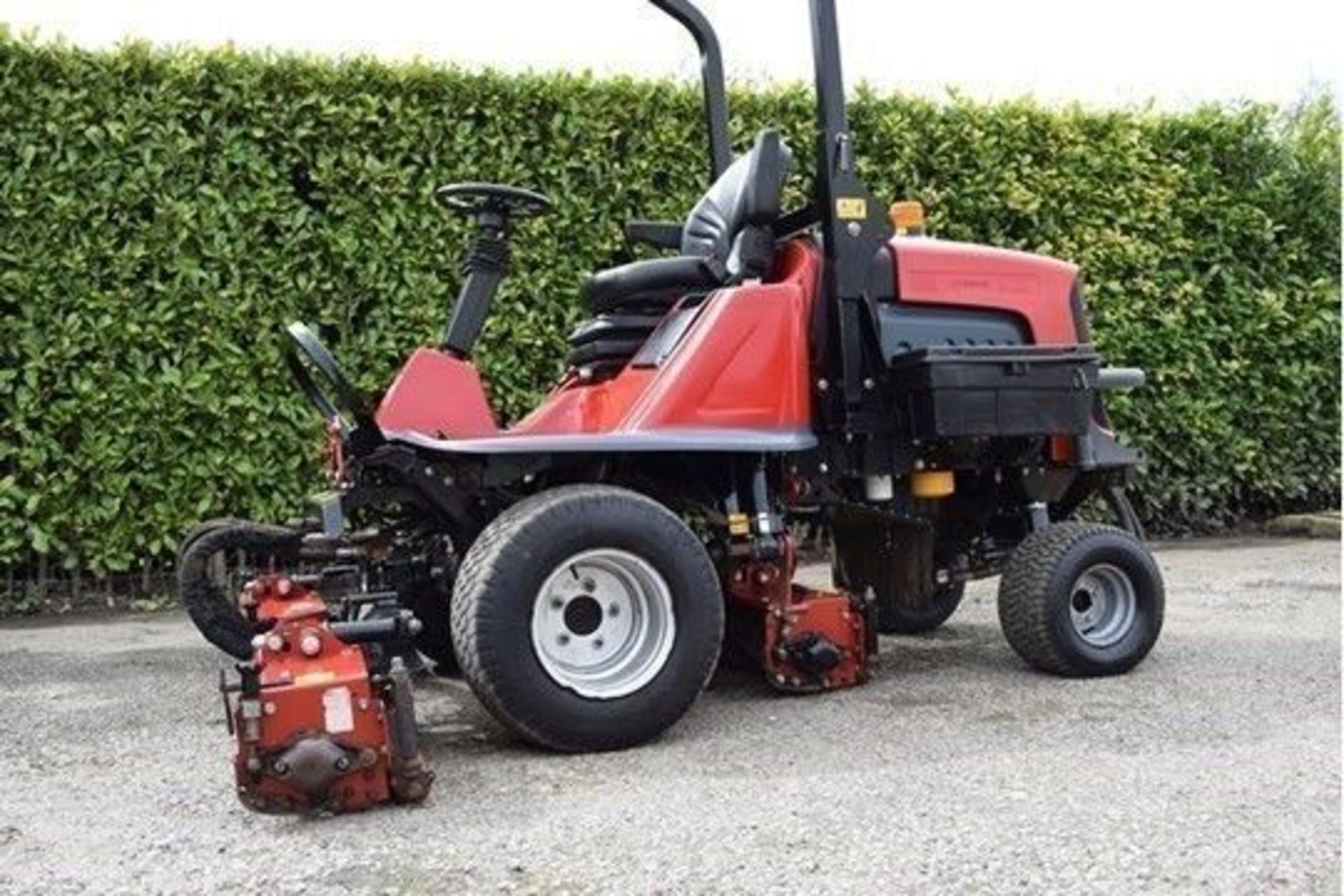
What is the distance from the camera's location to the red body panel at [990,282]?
428cm

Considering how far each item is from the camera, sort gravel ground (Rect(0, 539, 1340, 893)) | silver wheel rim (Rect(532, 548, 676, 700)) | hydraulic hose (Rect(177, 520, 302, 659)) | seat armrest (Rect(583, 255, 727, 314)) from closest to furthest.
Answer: gravel ground (Rect(0, 539, 1340, 893)) < silver wheel rim (Rect(532, 548, 676, 700)) < seat armrest (Rect(583, 255, 727, 314)) < hydraulic hose (Rect(177, 520, 302, 659))

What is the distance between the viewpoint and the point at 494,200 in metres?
4.25

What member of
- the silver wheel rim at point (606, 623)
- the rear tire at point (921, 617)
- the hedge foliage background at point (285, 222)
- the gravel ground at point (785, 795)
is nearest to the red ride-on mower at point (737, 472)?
the silver wheel rim at point (606, 623)

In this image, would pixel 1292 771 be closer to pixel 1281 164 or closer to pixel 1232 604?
pixel 1232 604

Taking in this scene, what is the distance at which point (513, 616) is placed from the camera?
335cm

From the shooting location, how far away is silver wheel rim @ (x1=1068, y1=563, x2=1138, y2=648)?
14.3 ft

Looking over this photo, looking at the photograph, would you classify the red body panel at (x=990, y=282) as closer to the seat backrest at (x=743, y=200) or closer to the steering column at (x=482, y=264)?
the seat backrest at (x=743, y=200)

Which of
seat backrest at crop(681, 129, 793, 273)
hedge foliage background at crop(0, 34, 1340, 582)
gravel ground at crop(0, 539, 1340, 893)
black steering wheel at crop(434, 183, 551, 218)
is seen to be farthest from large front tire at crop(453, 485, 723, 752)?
hedge foliage background at crop(0, 34, 1340, 582)

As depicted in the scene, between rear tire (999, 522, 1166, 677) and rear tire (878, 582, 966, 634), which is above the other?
rear tire (999, 522, 1166, 677)

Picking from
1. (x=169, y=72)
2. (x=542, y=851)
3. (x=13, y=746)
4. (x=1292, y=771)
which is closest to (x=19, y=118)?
(x=169, y=72)

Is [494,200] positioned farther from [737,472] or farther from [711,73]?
[711,73]

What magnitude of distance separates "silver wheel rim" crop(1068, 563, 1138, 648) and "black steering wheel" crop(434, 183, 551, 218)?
2.08 m

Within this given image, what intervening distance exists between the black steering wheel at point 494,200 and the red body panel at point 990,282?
3.69 feet

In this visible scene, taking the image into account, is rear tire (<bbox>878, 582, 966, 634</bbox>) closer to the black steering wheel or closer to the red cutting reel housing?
the black steering wheel
